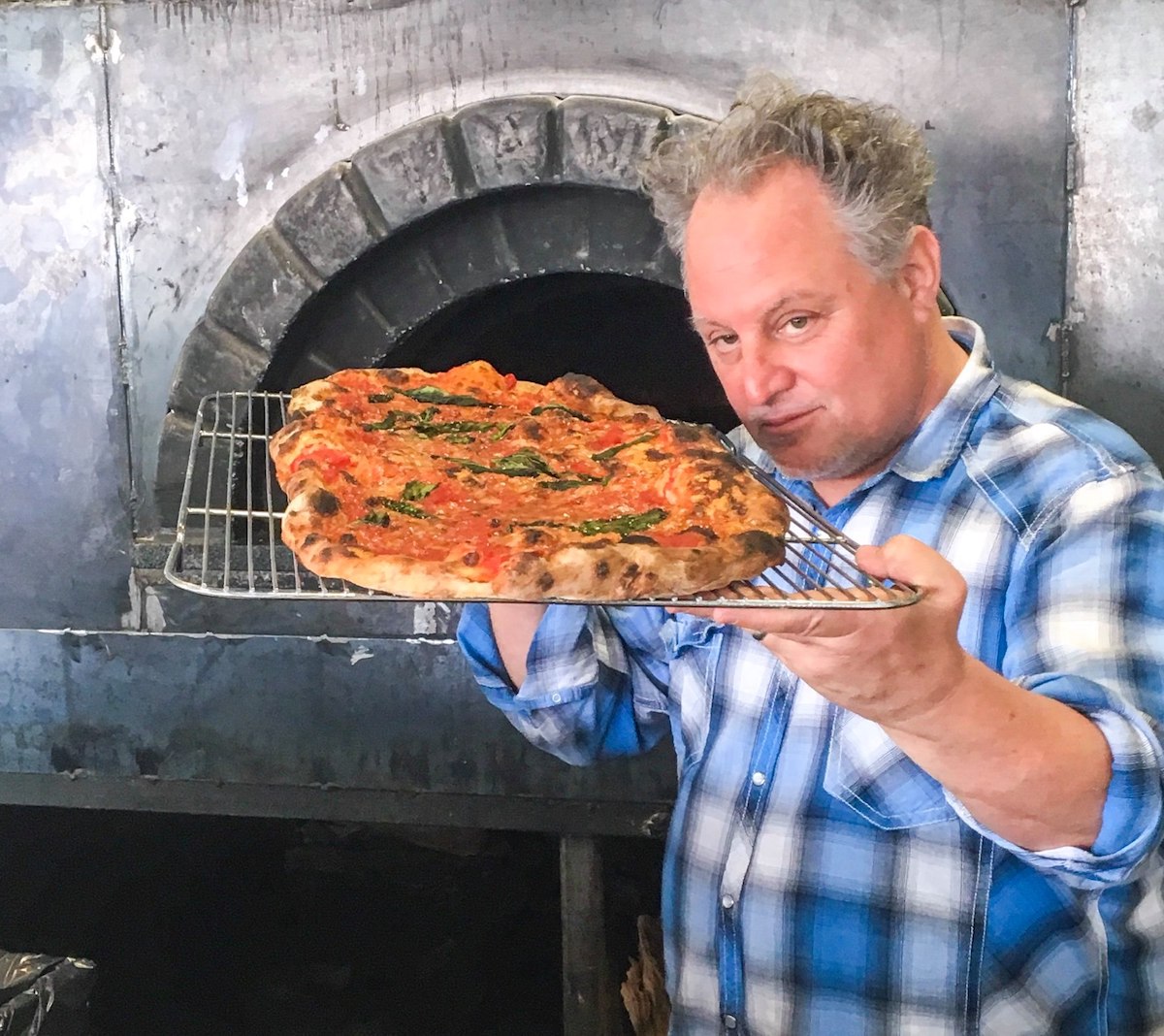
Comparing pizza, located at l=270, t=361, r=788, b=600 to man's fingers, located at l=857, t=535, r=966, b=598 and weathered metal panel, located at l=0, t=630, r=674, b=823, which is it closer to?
man's fingers, located at l=857, t=535, r=966, b=598

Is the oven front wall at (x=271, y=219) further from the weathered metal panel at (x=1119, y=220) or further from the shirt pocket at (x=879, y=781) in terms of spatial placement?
the shirt pocket at (x=879, y=781)

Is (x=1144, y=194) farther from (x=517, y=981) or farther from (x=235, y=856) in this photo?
(x=235, y=856)

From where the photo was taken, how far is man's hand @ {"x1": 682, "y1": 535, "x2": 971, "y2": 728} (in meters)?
0.87

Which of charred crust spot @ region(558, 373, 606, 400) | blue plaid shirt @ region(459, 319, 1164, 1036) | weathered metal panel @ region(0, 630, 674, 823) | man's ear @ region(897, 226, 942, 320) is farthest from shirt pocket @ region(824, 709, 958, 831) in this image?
weathered metal panel @ region(0, 630, 674, 823)

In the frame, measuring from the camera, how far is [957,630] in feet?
3.52

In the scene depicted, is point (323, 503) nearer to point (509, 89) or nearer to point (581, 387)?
point (581, 387)

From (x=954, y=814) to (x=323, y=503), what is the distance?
806mm

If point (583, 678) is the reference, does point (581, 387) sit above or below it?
above

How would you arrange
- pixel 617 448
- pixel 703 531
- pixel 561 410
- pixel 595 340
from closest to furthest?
pixel 703 531 < pixel 617 448 < pixel 561 410 < pixel 595 340

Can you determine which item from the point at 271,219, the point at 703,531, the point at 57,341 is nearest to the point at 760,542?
the point at 703,531

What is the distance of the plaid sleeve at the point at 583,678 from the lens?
1547 millimetres

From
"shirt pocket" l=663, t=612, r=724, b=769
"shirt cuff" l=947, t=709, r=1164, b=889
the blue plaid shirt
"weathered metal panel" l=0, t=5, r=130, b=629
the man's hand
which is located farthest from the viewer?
"weathered metal panel" l=0, t=5, r=130, b=629

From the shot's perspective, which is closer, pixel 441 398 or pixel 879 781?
pixel 879 781

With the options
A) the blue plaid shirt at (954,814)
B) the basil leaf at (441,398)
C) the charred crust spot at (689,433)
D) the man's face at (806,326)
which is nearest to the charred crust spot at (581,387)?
the basil leaf at (441,398)
